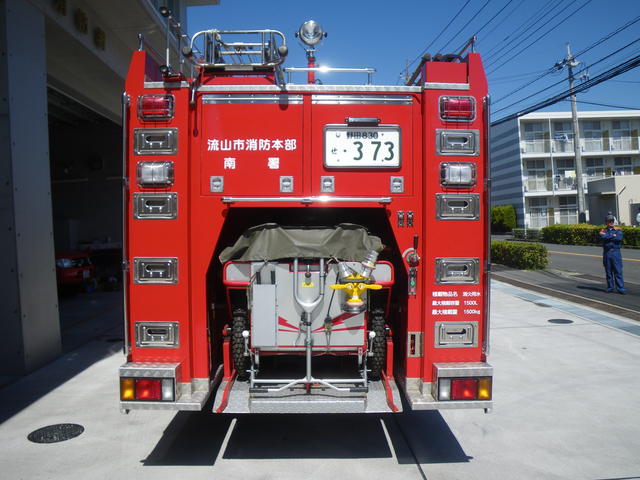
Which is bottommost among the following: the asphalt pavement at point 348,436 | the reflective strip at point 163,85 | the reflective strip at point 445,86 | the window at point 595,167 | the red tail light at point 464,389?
the asphalt pavement at point 348,436

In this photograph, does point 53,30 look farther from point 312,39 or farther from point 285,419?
point 285,419

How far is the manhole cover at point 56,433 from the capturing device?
14.9ft

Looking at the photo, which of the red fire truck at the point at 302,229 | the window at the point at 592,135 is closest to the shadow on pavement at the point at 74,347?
the red fire truck at the point at 302,229

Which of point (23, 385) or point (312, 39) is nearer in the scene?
point (312, 39)

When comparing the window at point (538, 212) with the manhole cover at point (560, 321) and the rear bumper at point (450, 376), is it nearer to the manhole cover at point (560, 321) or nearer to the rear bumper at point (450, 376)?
the manhole cover at point (560, 321)

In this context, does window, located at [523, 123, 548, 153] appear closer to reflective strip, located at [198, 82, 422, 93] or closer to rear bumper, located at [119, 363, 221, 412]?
reflective strip, located at [198, 82, 422, 93]

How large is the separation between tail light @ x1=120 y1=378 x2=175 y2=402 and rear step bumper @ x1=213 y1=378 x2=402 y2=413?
0.39 metres

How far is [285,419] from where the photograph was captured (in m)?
4.99

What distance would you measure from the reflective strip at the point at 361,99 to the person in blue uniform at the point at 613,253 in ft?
33.7

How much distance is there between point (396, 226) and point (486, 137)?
0.99 metres

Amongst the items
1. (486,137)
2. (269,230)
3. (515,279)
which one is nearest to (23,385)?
(269,230)

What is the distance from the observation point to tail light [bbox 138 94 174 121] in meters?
3.84

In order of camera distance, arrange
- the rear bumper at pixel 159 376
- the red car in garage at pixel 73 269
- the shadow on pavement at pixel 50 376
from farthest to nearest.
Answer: the red car in garage at pixel 73 269 → the shadow on pavement at pixel 50 376 → the rear bumper at pixel 159 376

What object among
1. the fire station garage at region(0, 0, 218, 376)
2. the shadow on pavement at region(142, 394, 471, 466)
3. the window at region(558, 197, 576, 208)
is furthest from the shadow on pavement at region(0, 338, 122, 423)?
the window at region(558, 197, 576, 208)
